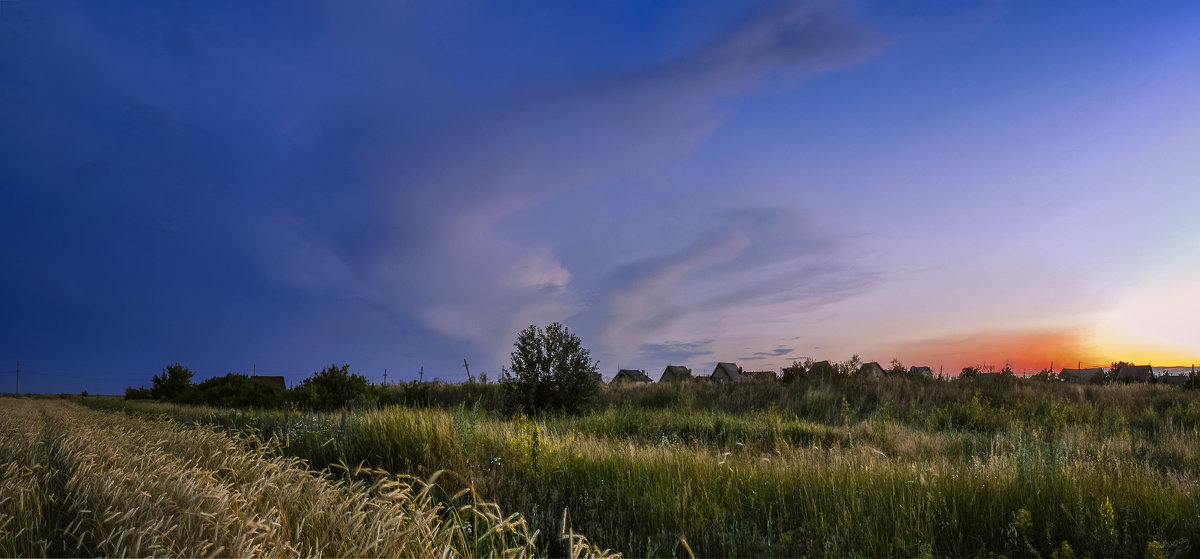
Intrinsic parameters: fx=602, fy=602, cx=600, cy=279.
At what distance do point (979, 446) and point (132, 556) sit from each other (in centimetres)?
1135

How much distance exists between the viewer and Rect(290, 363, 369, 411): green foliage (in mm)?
21969

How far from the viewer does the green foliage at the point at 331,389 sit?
72.1 ft

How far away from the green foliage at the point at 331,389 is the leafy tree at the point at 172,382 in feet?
54.8

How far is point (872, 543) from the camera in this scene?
4.55 m

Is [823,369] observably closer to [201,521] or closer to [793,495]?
[793,495]

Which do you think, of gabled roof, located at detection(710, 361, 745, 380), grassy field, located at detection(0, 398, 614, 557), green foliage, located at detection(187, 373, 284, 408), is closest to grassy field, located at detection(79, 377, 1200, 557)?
grassy field, located at detection(0, 398, 614, 557)

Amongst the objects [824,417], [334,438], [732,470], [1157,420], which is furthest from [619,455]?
[1157,420]

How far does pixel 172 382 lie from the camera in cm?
3588

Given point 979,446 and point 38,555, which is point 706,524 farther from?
point 979,446

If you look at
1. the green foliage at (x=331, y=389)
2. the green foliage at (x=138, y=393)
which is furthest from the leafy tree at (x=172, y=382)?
the green foliage at (x=331, y=389)

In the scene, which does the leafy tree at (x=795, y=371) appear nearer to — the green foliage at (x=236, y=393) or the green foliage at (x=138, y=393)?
the green foliage at (x=236, y=393)

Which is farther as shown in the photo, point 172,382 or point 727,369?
point 727,369

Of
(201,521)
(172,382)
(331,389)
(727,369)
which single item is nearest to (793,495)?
(201,521)

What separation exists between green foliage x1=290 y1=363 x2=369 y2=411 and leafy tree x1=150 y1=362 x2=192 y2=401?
657 inches
